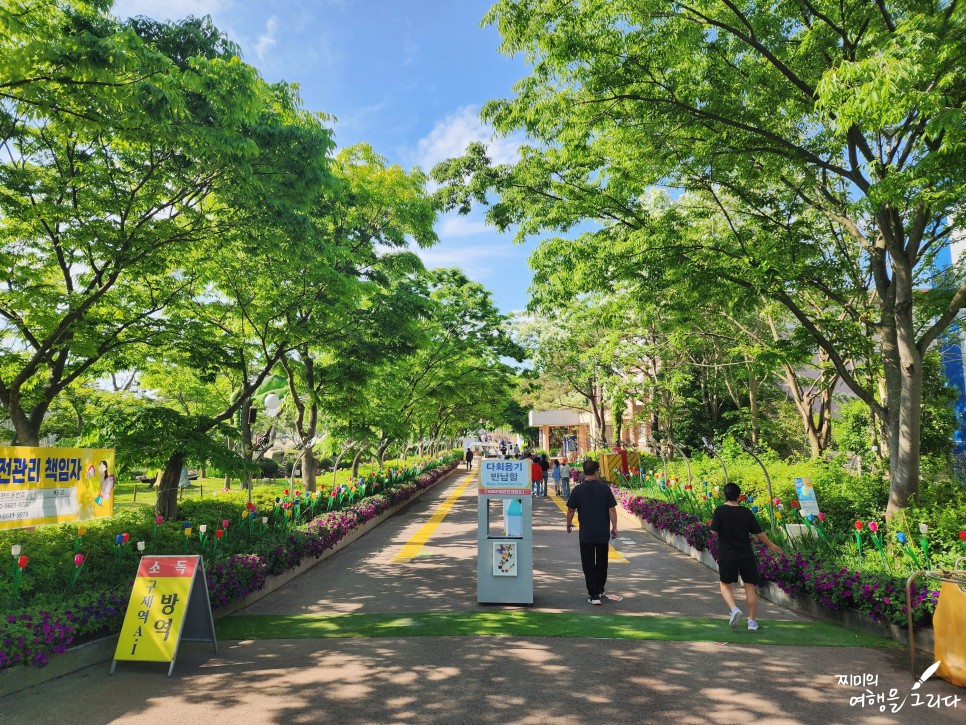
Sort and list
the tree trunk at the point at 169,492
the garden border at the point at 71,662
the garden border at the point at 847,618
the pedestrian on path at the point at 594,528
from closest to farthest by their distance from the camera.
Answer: the garden border at the point at 71,662 < the garden border at the point at 847,618 < the pedestrian on path at the point at 594,528 < the tree trunk at the point at 169,492

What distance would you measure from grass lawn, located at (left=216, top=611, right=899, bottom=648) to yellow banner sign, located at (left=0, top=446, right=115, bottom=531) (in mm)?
2415

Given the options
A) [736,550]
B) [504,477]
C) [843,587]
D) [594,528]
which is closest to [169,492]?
[504,477]

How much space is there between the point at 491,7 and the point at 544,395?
31.8 meters

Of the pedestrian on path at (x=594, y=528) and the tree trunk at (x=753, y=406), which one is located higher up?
the tree trunk at (x=753, y=406)

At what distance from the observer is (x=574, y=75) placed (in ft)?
28.5

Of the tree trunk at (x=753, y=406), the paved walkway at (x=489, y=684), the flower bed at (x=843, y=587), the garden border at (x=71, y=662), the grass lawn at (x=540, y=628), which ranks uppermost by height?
the tree trunk at (x=753, y=406)

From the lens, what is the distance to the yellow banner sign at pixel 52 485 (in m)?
6.59

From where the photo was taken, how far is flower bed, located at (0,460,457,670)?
16.9 ft

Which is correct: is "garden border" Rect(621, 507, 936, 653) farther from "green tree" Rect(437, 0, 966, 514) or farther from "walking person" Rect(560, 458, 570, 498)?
"walking person" Rect(560, 458, 570, 498)

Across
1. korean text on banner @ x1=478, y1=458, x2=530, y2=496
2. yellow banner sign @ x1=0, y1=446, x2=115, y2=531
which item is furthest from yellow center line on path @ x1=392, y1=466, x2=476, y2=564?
yellow banner sign @ x1=0, y1=446, x2=115, y2=531

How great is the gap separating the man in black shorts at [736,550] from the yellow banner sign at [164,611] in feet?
18.5

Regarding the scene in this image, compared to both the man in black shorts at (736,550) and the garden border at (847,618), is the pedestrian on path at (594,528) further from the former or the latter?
the garden border at (847,618)

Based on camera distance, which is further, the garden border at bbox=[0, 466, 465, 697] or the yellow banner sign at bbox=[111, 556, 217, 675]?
the yellow banner sign at bbox=[111, 556, 217, 675]

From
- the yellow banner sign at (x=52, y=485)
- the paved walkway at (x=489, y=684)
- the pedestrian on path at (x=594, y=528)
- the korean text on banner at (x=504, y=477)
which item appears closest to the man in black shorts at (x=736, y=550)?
the paved walkway at (x=489, y=684)
